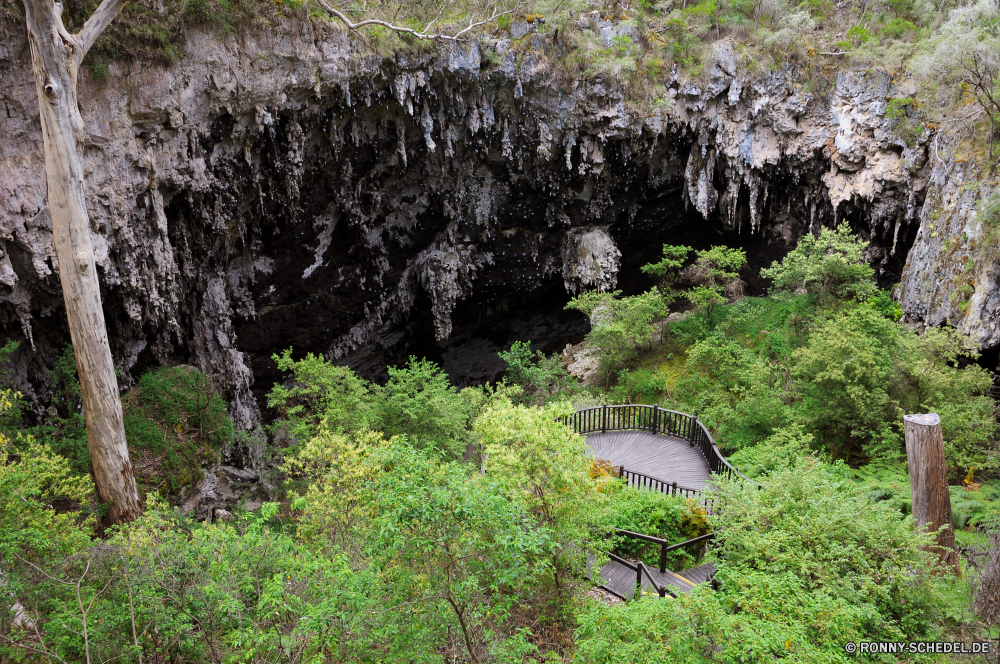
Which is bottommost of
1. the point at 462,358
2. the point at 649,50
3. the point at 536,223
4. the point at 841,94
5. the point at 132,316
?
the point at 462,358

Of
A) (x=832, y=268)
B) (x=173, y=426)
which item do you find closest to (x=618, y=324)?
(x=832, y=268)

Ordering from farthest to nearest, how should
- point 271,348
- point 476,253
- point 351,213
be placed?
1. point 476,253
2. point 271,348
3. point 351,213

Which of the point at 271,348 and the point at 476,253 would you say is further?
the point at 476,253

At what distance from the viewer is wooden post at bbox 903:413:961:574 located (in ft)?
23.5

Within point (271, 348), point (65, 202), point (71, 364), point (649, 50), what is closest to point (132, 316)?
point (71, 364)

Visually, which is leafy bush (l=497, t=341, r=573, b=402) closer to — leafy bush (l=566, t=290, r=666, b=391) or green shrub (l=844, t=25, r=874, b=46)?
leafy bush (l=566, t=290, r=666, b=391)

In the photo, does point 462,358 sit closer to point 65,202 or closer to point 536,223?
point 536,223

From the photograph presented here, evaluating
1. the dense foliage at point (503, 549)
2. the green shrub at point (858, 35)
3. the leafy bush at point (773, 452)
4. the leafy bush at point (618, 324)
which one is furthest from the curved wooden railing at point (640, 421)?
the green shrub at point (858, 35)

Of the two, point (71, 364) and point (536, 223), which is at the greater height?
point (536, 223)

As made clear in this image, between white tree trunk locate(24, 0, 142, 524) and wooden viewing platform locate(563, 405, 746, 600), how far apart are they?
9.29m

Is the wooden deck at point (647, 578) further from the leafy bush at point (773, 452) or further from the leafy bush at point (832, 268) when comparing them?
the leafy bush at point (832, 268)

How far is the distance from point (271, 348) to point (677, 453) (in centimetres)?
1500

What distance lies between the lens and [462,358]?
1003 inches

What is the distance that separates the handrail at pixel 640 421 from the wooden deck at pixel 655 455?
0.20 metres
